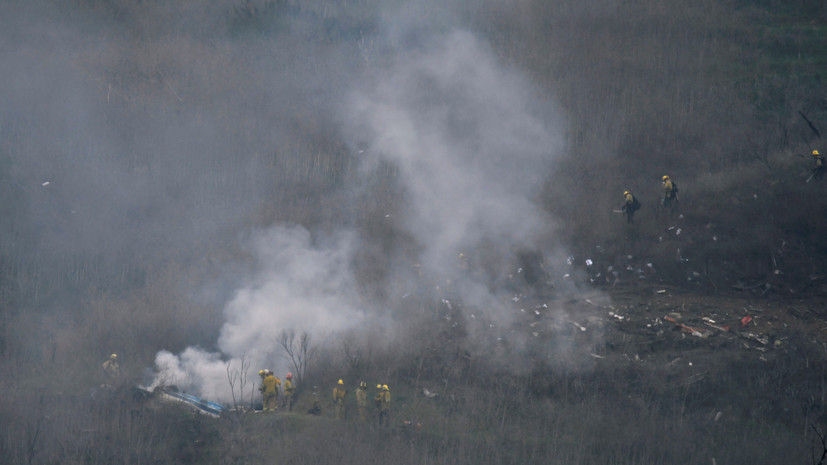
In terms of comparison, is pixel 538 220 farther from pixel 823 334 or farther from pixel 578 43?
pixel 578 43

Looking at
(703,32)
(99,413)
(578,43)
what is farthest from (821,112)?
(99,413)

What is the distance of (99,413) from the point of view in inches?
483

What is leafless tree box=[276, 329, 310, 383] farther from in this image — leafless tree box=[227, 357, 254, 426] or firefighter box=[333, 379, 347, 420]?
firefighter box=[333, 379, 347, 420]

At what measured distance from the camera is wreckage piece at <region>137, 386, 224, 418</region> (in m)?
12.2

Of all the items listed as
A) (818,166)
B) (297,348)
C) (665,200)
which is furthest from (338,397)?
(818,166)

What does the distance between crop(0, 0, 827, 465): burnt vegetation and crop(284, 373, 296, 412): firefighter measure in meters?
0.30

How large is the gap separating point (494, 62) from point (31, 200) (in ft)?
45.7

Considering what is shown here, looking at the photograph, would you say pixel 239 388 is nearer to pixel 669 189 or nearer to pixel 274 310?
pixel 274 310

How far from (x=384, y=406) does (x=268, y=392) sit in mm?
2005

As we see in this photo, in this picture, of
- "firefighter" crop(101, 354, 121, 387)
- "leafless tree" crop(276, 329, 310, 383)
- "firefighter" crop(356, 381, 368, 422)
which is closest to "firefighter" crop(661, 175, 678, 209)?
"firefighter" crop(356, 381, 368, 422)

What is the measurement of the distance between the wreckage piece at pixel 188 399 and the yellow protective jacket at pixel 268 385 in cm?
78

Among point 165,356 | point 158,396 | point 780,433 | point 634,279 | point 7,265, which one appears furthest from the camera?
point 7,265

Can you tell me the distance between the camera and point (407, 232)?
1755 cm

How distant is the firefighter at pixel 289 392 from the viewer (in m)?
12.2
